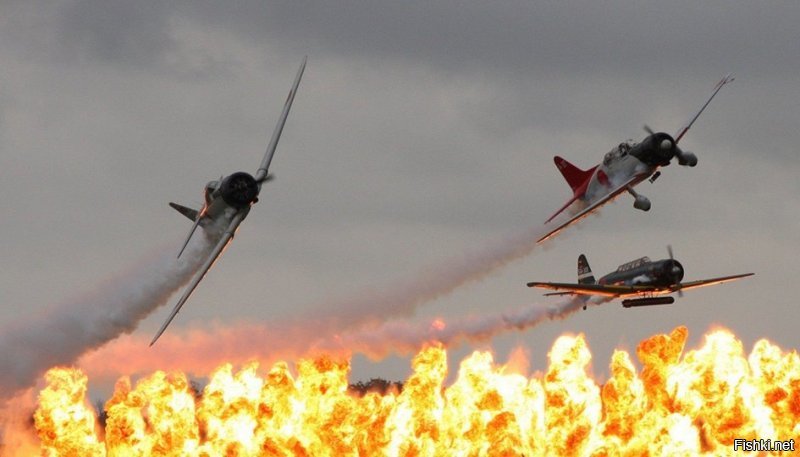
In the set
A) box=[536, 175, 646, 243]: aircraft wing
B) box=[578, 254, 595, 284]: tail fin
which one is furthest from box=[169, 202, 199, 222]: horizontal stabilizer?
box=[578, 254, 595, 284]: tail fin

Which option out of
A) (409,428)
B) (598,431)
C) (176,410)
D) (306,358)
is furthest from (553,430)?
(176,410)

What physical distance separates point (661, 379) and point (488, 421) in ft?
43.7

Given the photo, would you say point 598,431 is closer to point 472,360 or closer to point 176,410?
point 472,360

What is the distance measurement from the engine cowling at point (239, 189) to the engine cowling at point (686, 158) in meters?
25.6

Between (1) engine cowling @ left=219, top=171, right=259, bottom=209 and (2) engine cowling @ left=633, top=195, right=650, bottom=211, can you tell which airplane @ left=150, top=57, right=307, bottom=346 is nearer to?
(1) engine cowling @ left=219, top=171, right=259, bottom=209

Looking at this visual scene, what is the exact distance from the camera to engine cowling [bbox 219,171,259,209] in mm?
84312

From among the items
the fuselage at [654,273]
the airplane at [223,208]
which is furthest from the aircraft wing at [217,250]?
the fuselage at [654,273]

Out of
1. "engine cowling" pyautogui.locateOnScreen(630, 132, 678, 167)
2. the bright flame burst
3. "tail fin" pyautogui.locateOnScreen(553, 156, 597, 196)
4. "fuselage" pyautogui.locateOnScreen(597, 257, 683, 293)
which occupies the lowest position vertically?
the bright flame burst

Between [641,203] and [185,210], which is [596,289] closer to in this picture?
[641,203]

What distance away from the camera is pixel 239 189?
8431 centimetres

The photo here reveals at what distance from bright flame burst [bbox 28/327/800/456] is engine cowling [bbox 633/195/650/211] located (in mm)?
13396

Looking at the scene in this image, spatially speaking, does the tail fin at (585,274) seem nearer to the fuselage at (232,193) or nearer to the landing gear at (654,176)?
the landing gear at (654,176)

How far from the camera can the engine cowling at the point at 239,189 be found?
8431cm

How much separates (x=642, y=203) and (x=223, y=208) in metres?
24.0
